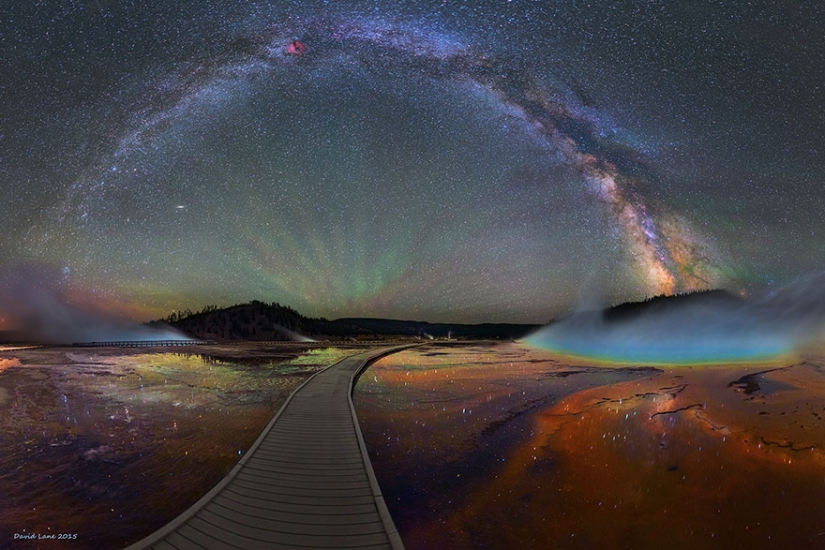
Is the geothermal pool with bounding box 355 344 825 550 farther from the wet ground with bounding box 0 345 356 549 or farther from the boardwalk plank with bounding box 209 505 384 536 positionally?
the wet ground with bounding box 0 345 356 549

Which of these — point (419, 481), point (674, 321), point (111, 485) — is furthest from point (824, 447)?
point (674, 321)

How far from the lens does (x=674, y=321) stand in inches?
3339

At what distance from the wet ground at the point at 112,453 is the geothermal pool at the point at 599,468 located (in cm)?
456

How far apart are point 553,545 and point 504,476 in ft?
9.24

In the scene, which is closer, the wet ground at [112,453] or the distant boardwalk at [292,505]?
the distant boardwalk at [292,505]

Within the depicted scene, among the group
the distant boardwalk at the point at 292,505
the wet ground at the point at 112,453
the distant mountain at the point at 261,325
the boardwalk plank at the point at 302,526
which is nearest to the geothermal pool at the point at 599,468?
the distant boardwalk at the point at 292,505

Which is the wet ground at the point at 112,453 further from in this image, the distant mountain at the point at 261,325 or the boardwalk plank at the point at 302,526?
the distant mountain at the point at 261,325

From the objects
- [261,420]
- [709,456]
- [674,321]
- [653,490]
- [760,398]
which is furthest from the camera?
[674,321]

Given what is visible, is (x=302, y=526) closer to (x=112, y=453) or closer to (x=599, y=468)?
(x=112, y=453)

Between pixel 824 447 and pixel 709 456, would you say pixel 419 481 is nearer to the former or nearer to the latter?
pixel 709 456

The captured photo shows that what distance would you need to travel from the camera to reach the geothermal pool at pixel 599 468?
7.20 meters

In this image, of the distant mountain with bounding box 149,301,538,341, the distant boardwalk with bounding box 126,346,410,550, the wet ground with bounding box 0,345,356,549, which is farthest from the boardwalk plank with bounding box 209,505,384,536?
the distant mountain with bounding box 149,301,538,341

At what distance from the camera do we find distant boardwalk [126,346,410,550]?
511 centimetres

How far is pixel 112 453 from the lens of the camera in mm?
10117
